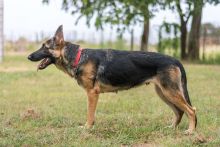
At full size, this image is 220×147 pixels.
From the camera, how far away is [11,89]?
15.0m

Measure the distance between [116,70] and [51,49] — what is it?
114cm

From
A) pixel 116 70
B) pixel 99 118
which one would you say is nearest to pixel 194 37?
pixel 99 118

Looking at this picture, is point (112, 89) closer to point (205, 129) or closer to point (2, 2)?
point (205, 129)

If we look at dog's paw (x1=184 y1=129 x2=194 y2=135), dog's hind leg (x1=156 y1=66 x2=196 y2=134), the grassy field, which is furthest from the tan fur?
dog's paw (x1=184 y1=129 x2=194 y2=135)

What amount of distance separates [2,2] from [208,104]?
16.6m

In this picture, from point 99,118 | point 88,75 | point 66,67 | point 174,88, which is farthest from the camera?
point 99,118

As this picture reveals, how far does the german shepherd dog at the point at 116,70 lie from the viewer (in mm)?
8641

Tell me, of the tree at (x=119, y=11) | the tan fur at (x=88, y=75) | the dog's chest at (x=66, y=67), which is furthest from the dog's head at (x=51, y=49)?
the tree at (x=119, y=11)

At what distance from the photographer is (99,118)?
9992 millimetres

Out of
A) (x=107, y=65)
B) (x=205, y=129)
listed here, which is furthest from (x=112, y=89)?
(x=205, y=129)

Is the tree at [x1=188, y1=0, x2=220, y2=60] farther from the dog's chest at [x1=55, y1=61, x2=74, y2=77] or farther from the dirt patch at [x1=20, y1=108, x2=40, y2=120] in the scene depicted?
the dog's chest at [x1=55, y1=61, x2=74, y2=77]

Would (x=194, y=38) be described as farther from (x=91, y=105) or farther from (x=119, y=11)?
(x=91, y=105)

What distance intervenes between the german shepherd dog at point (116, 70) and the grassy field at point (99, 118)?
A: 484 mm

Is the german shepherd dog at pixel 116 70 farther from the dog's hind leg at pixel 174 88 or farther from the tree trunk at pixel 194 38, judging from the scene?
the tree trunk at pixel 194 38
